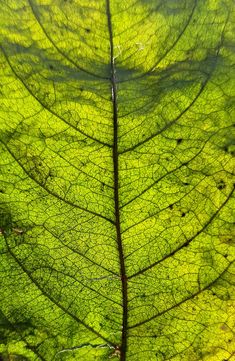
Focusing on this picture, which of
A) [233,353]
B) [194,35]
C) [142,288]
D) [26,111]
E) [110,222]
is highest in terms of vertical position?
[194,35]

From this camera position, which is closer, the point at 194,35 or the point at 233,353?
the point at 194,35

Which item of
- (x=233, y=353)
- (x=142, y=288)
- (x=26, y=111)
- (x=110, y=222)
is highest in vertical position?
(x=26, y=111)

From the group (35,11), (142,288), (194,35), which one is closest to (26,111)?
(35,11)

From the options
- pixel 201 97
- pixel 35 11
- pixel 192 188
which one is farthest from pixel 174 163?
pixel 35 11

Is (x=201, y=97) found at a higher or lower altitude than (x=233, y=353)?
higher

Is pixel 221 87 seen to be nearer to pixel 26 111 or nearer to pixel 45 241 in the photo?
pixel 26 111

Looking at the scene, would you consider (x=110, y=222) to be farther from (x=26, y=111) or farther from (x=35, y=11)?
(x=35, y=11)
